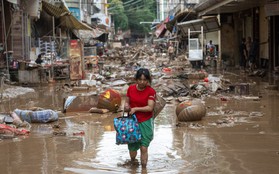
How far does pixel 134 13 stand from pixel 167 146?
319ft

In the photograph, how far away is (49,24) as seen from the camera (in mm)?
30703

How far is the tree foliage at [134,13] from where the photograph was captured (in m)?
102

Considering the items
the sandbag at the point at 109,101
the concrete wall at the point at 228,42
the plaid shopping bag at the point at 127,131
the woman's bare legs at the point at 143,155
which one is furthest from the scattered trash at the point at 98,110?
the concrete wall at the point at 228,42

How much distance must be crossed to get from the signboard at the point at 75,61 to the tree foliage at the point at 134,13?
7856 cm

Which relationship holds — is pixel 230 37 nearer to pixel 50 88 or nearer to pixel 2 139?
pixel 50 88

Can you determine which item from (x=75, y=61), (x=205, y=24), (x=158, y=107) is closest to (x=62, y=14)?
(x=75, y=61)

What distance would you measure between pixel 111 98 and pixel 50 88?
297 inches

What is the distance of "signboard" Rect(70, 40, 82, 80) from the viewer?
20.9 metres

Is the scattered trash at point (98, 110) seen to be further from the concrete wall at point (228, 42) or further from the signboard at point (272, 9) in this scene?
the concrete wall at point (228, 42)

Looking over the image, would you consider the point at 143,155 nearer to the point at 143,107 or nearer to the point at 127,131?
the point at 127,131

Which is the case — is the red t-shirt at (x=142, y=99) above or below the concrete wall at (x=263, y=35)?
below

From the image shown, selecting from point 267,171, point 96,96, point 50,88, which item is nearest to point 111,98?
point 96,96

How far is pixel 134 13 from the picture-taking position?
339 feet

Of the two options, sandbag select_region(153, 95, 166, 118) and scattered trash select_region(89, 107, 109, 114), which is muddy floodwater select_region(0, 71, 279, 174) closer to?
scattered trash select_region(89, 107, 109, 114)
